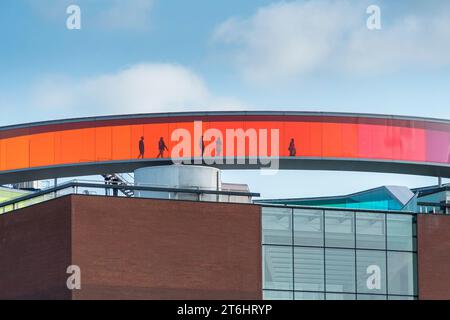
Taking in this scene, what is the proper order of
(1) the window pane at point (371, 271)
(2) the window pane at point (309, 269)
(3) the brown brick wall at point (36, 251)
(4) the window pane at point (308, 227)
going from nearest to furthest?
(3) the brown brick wall at point (36, 251)
(2) the window pane at point (309, 269)
(4) the window pane at point (308, 227)
(1) the window pane at point (371, 271)

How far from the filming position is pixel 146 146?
1909 inches

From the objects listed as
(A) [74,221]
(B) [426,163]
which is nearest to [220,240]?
(A) [74,221]

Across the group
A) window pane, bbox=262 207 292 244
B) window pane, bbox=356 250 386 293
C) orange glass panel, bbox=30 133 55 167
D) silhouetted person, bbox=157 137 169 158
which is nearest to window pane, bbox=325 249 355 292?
window pane, bbox=356 250 386 293

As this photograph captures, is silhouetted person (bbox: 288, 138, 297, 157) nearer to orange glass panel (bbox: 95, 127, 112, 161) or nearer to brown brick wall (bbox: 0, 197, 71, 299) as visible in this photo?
orange glass panel (bbox: 95, 127, 112, 161)

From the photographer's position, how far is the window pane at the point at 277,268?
44.4 metres

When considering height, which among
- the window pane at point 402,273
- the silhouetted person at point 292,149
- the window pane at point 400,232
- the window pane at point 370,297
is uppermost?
the silhouetted person at point 292,149

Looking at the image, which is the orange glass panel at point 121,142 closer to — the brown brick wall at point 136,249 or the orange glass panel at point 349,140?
the brown brick wall at point 136,249

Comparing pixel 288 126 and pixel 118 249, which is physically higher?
pixel 288 126

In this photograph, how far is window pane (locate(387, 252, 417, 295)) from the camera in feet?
150

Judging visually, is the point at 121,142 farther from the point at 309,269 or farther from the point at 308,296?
the point at 308,296

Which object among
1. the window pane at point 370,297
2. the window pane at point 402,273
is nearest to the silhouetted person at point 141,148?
the window pane at point 370,297
